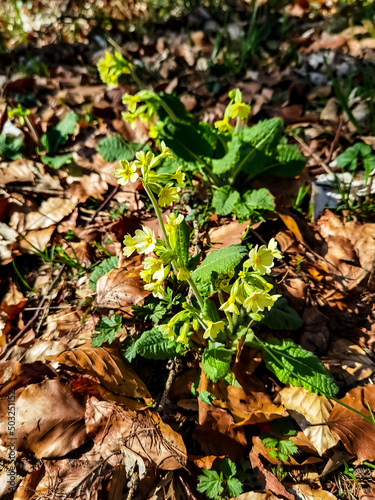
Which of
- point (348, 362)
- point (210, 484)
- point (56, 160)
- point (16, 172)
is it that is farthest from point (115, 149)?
point (210, 484)

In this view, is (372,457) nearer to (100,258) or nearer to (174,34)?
(100,258)

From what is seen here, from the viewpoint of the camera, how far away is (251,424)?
5.45 ft

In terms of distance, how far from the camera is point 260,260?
1367 mm

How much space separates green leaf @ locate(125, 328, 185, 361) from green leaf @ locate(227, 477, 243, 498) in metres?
0.58

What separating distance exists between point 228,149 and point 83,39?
11.1ft

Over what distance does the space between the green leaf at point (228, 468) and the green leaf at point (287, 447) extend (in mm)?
221

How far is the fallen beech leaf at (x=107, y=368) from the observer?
1.68 m

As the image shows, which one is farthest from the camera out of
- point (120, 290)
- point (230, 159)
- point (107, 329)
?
point (230, 159)

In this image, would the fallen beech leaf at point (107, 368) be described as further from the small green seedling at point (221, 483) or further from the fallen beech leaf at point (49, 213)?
the fallen beech leaf at point (49, 213)

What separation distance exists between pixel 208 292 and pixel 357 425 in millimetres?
903

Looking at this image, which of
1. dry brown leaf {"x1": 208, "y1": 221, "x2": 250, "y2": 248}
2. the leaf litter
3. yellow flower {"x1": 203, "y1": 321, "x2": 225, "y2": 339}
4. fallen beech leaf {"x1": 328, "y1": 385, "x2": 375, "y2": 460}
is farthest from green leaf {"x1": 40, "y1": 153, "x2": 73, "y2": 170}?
fallen beech leaf {"x1": 328, "y1": 385, "x2": 375, "y2": 460}

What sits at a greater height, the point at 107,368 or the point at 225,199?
the point at 225,199

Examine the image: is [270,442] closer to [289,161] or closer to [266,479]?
[266,479]

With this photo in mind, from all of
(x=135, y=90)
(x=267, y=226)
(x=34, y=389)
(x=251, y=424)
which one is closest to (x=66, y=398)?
(x=34, y=389)
